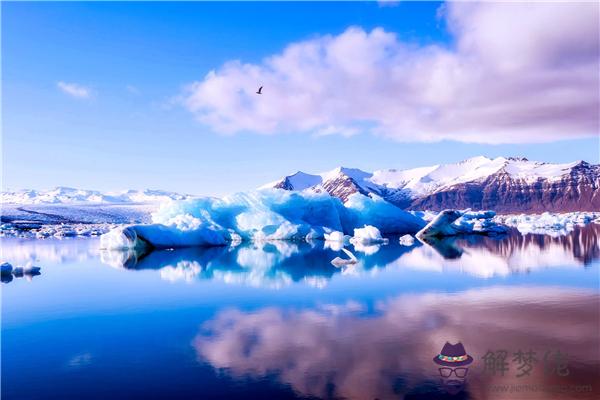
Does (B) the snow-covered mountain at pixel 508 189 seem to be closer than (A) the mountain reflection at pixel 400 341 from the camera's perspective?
No

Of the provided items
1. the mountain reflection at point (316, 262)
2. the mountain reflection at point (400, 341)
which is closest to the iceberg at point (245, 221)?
the mountain reflection at point (316, 262)

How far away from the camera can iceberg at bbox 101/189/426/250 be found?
1144 inches

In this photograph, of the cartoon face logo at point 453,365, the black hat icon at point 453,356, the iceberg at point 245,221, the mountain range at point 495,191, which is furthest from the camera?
the mountain range at point 495,191

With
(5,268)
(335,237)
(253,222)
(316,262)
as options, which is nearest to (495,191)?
(335,237)

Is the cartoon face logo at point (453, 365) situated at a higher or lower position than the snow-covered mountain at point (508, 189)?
lower

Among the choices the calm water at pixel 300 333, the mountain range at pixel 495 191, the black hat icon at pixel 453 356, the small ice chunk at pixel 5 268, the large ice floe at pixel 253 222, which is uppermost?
the mountain range at pixel 495 191

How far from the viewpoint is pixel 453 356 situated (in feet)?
24.2

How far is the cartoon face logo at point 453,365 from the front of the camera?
6.24m

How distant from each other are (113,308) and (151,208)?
96.0 meters

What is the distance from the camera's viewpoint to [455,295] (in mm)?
12812

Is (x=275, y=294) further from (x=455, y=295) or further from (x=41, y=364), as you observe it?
(x=41, y=364)

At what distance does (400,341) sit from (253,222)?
26.8 m

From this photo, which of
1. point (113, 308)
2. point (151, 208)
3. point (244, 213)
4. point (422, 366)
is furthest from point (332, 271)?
point (151, 208)

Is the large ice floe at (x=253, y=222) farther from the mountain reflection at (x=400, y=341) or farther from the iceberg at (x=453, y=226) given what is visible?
the mountain reflection at (x=400, y=341)
